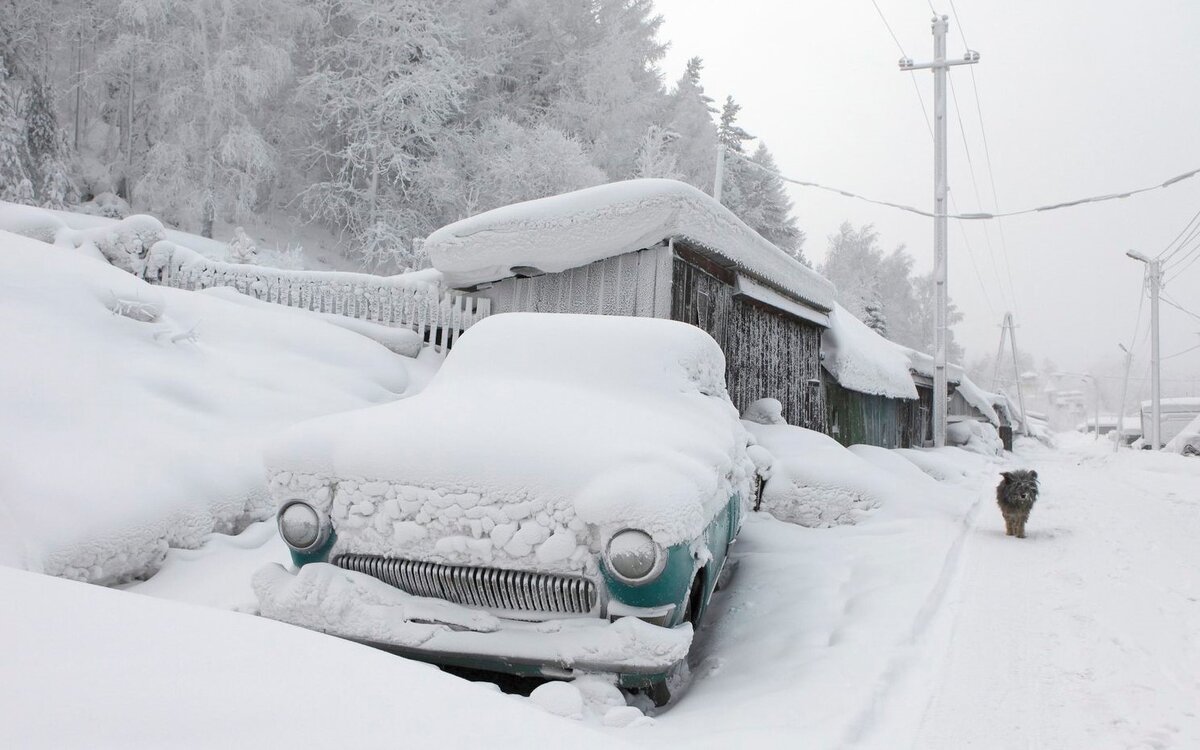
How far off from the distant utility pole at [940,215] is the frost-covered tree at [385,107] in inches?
569

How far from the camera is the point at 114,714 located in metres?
1.10

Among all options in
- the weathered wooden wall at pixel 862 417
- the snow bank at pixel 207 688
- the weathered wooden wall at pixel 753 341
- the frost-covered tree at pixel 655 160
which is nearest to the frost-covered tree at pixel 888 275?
the frost-covered tree at pixel 655 160

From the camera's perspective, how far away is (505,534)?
2832 mm

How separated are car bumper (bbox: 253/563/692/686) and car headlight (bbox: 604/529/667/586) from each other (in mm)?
180

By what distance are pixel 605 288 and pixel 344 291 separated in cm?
427

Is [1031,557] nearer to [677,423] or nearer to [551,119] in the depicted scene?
[677,423]

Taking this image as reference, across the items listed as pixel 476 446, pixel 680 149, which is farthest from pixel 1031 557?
pixel 680 149

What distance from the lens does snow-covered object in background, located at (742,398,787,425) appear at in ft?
28.0

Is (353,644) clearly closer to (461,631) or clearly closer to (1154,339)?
(461,631)

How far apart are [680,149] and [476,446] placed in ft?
108

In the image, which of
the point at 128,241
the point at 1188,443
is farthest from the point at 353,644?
the point at 1188,443

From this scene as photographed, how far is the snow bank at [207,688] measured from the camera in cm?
109

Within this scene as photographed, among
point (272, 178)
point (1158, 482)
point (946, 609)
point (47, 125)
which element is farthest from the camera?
point (272, 178)

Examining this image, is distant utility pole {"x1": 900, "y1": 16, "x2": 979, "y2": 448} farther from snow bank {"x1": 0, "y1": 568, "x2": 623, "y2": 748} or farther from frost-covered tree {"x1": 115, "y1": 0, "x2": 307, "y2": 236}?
frost-covered tree {"x1": 115, "y1": 0, "x2": 307, "y2": 236}
